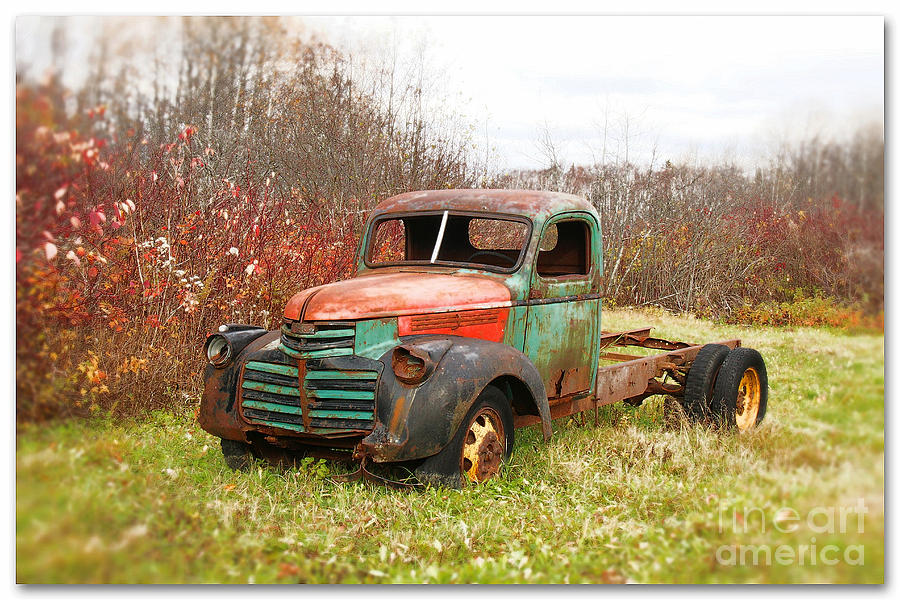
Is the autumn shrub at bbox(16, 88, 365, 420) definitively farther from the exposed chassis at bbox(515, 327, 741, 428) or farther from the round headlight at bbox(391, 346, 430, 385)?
the exposed chassis at bbox(515, 327, 741, 428)

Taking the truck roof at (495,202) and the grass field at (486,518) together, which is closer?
the grass field at (486,518)

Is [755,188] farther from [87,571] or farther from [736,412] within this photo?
[87,571]

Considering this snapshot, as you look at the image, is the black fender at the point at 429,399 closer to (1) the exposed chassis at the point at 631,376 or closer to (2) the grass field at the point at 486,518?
(2) the grass field at the point at 486,518

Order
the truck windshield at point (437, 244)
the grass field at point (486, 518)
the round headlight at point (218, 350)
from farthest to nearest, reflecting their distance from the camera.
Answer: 1. the truck windshield at point (437, 244)
2. the round headlight at point (218, 350)
3. the grass field at point (486, 518)

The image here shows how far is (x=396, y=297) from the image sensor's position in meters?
4.35

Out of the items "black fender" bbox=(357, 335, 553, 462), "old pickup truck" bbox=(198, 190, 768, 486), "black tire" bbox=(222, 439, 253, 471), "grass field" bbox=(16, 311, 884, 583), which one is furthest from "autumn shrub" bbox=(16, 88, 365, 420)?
"black fender" bbox=(357, 335, 553, 462)

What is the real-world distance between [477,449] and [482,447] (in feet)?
0.12

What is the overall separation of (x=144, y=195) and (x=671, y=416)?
468cm

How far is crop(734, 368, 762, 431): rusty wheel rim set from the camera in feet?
21.2

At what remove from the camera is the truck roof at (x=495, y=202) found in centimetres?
498

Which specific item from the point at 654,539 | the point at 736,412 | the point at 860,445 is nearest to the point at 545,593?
the point at 654,539

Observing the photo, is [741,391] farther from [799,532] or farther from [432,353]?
[432,353]

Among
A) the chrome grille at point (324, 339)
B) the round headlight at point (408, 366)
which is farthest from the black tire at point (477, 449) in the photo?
the chrome grille at point (324, 339)

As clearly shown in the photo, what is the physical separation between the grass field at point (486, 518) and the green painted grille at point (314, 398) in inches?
15.3
